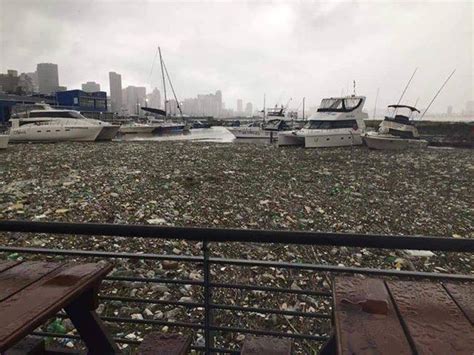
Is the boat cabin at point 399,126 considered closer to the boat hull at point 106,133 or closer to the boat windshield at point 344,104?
the boat windshield at point 344,104

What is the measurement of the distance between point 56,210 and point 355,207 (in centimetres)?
690

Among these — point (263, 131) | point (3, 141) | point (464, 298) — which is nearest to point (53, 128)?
point (3, 141)

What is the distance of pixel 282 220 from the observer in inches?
273

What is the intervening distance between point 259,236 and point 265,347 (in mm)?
746

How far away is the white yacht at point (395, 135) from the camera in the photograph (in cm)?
1988

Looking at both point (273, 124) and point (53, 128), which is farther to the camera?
point (273, 124)

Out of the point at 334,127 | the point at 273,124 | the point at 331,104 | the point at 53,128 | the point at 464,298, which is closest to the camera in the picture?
the point at 464,298

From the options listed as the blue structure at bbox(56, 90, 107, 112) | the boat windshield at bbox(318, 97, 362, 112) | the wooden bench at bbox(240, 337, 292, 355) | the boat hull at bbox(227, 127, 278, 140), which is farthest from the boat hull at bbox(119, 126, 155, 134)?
the wooden bench at bbox(240, 337, 292, 355)

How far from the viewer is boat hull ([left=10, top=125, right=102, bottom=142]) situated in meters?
24.2

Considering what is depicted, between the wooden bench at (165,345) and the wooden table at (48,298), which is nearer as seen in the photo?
the wooden table at (48,298)

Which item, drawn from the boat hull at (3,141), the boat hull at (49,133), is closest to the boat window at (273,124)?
the boat hull at (49,133)

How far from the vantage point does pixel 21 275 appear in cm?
166

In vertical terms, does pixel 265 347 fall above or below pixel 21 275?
below

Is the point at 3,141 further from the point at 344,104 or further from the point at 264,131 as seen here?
the point at 344,104
